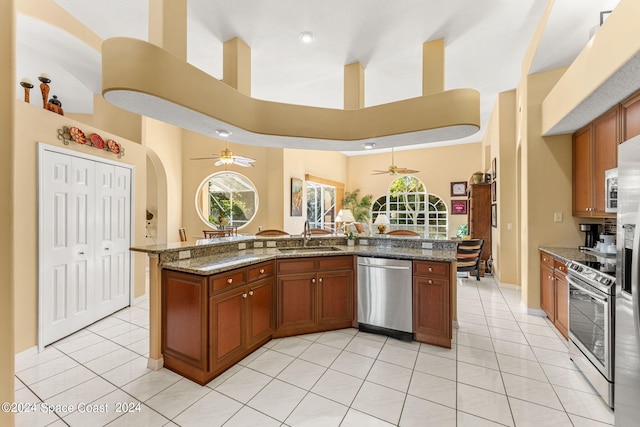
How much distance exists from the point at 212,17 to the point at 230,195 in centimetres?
472

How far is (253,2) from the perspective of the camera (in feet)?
8.21

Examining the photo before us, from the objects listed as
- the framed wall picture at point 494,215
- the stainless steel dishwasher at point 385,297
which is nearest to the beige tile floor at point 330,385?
the stainless steel dishwasher at point 385,297

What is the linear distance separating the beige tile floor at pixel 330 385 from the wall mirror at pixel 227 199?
3.97 metres

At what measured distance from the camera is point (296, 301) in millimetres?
3059

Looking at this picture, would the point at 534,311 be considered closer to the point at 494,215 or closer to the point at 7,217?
the point at 494,215

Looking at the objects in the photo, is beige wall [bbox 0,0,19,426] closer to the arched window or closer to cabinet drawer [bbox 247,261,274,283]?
cabinet drawer [bbox 247,261,274,283]

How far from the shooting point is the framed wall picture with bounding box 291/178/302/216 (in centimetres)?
676

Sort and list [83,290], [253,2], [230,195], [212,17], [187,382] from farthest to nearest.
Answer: [230,195], [83,290], [212,17], [253,2], [187,382]

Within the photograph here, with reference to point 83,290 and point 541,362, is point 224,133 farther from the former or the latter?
point 541,362

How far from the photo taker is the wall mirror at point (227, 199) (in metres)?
6.78

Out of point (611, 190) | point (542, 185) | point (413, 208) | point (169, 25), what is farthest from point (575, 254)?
point (413, 208)

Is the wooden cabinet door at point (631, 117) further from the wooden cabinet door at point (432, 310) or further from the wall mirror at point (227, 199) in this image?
the wall mirror at point (227, 199)

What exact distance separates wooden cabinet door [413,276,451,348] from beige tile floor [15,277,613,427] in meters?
0.13

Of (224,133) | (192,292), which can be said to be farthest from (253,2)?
(192,292)
